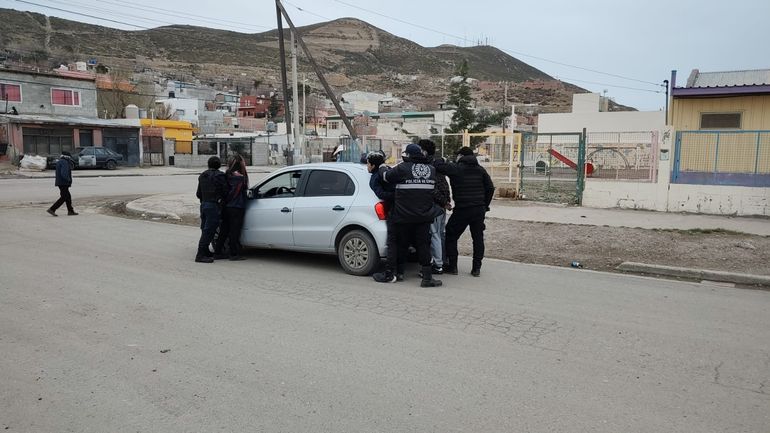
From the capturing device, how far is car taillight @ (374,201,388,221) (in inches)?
298

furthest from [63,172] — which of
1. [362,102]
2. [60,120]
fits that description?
[362,102]

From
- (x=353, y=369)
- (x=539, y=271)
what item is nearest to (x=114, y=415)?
(x=353, y=369)

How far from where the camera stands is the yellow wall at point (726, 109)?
18.7 meters

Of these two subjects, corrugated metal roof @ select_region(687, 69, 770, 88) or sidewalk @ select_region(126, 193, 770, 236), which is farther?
corrugated metal roof @ select_region(687, 69, 770, 88)

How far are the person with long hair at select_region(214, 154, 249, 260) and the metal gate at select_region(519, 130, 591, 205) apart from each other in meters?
9.96

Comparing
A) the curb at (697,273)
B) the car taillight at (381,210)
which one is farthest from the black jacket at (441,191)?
the curb at (697,273)

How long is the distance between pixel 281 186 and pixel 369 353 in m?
4.52

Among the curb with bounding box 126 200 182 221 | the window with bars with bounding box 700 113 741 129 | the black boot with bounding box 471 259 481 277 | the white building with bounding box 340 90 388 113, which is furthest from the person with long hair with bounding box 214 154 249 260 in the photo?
the white building with bounding box 340 90 388 113

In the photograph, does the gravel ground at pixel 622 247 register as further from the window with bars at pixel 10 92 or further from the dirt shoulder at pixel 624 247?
the window with bars at pixel 10 92

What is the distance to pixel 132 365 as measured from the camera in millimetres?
4473

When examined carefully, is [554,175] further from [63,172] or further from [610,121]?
[610,121]

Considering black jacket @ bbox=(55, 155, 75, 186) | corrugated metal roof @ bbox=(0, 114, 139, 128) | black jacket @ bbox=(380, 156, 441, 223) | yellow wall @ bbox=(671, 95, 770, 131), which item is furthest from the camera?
corrugated metal roof @ bbox=(0, 114, 139, 128)

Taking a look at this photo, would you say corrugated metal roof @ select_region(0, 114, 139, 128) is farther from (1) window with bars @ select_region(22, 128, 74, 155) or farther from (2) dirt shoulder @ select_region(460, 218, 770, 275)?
(2) dirt shoulder @ select_region(460, 218, 770, 275)

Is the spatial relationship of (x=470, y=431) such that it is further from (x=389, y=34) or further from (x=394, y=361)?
(x=389, y=34)
